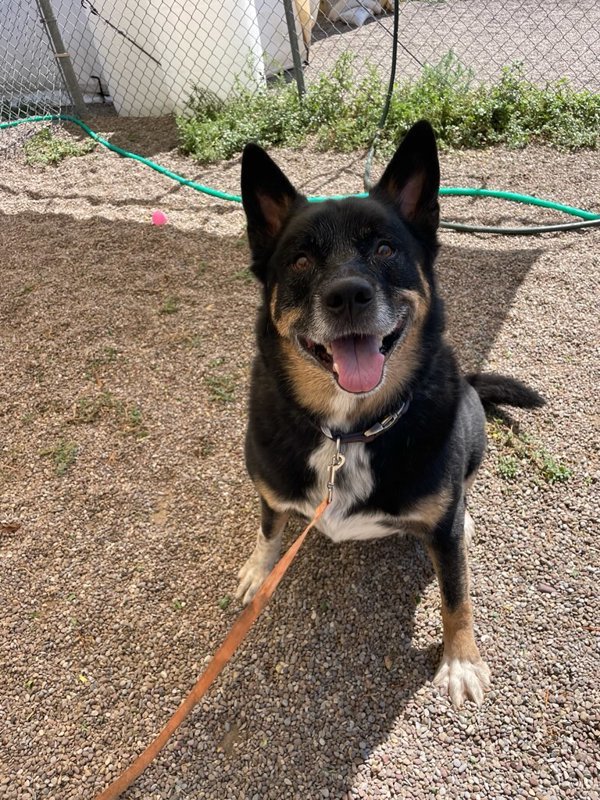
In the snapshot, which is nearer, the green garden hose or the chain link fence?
the green garden hose

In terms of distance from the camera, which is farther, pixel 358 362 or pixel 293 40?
pixel 293 40

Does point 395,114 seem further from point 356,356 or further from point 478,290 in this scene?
point 356,356

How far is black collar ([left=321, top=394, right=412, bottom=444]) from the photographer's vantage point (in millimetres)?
2180

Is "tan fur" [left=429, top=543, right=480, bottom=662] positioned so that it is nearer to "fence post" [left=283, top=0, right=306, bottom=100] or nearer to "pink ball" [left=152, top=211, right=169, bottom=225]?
"pink ball" [left=152, top=211, right=169, bottom=225]

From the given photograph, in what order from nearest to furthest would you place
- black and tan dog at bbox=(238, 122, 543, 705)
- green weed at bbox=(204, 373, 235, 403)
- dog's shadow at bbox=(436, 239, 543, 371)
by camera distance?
black and tan dog at bbox=(238, 122, 543, 705) → green weed at bbox=(204, 373, 235, 403) → dog's shadow at bbox=(436, 239, 543, 371)

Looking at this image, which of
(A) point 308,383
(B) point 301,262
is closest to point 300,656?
(A) point 308,383

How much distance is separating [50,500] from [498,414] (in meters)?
2.69

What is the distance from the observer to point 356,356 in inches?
83.7

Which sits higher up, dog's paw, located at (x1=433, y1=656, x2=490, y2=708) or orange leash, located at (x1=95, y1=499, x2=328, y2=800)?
orange leash, located at (x1=95, y1=499, x2=328, y2=800)

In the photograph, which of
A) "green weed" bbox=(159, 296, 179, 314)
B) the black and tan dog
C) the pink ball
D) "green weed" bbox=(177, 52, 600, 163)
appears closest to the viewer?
the black and tan dog

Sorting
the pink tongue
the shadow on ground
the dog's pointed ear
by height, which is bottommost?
the shadow on ground

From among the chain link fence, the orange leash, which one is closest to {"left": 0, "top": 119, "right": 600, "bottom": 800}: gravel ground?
the orange leash

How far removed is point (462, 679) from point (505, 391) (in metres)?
1.51

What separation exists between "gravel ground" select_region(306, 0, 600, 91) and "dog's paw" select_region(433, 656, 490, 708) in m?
7.49
